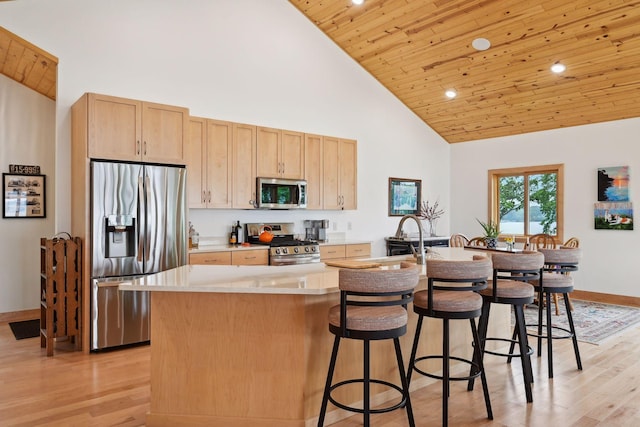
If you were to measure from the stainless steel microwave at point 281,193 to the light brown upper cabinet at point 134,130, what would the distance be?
1.25 m

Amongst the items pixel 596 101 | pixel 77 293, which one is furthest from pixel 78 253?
pixel 596 101

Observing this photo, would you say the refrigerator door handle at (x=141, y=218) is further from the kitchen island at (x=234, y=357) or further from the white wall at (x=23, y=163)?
the white wall at (x=23, y=163)

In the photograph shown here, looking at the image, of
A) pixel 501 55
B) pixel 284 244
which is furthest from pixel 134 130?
pixel 501 55

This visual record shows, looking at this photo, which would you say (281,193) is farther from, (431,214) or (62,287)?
(431,214)

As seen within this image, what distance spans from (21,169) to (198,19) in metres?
2.79

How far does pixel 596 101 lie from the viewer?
19.2 ft

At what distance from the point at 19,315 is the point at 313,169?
3985 millimetres

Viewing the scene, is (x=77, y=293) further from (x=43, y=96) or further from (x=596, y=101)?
(x=596, y=101)

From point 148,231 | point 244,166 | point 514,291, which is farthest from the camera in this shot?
point 244,166

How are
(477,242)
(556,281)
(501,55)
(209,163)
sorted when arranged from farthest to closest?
(477,242), (501,55), (209,163), (556,281)

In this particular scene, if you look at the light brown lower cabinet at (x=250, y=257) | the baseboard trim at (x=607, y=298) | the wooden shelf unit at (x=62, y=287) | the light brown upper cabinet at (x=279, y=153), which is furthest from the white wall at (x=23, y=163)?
the baseboard trim at (x=607, y=298)

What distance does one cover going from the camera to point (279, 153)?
5.66m

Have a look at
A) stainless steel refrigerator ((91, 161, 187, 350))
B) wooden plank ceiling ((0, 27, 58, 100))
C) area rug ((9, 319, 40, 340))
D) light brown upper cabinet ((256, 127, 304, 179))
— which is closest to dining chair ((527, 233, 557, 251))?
light brown upper cabinet ((256, 127, 304, 179))

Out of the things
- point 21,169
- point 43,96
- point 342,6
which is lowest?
point 21,169
